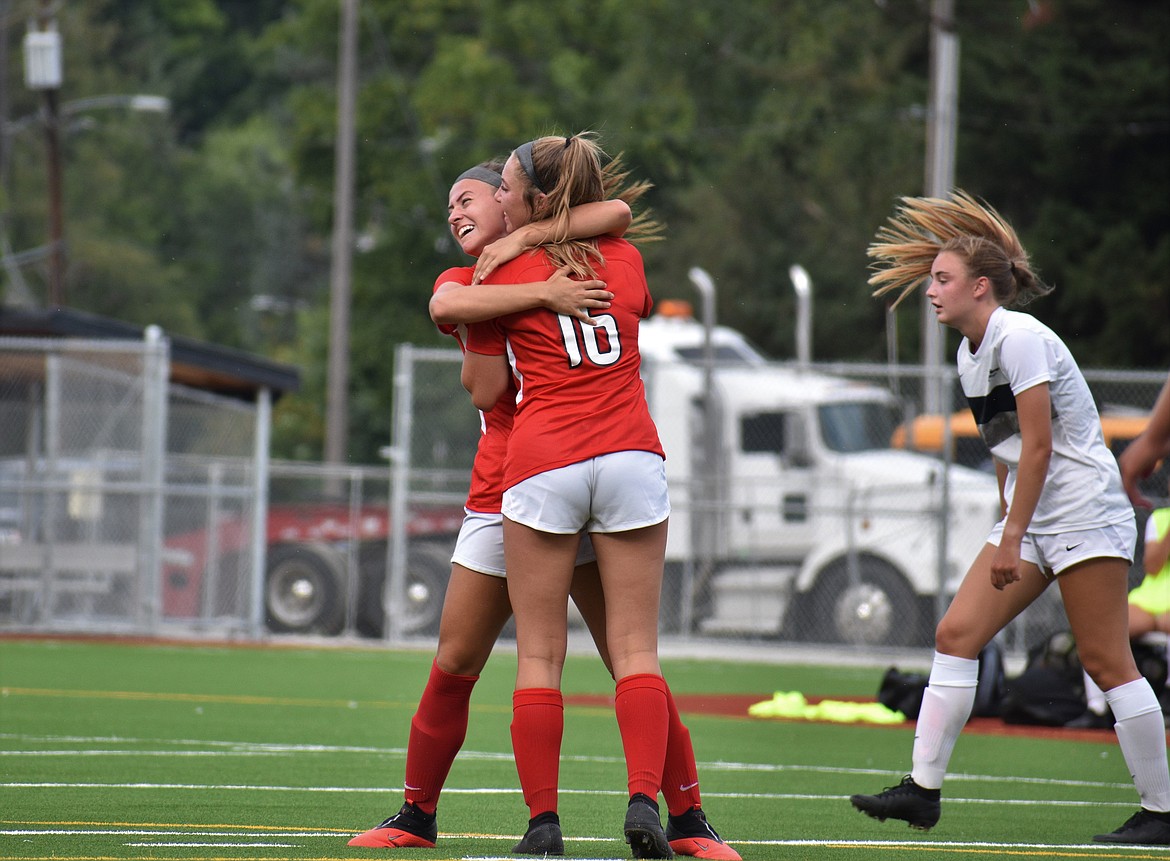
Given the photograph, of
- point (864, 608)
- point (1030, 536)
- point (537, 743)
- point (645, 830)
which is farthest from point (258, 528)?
point (645, 830)

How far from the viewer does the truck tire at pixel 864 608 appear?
693 inches

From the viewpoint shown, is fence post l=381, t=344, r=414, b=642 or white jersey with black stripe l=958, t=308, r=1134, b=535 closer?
white jersey with black stripe l=958, t=308, r=1134, b=535

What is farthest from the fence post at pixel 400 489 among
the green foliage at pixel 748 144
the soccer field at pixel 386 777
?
the green foliage at pixel 748 144

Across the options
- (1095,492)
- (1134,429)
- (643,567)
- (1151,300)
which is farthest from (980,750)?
(1151,300)

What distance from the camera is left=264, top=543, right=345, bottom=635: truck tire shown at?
66.1 feet

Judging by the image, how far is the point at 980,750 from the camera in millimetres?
9602


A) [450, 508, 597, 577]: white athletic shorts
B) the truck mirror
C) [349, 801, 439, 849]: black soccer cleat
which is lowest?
[349, 801, 439, 849]: black soccer cleat

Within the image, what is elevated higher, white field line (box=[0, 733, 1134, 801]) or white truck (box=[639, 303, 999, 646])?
white truck (box=[639, 303, 999, 646])

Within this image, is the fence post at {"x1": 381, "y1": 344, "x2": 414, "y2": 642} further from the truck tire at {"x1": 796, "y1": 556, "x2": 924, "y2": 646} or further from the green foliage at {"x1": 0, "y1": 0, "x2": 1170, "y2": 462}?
the green foliage at {"x1": 0, "y1": 0, "x2": 1170, "y2": 462}

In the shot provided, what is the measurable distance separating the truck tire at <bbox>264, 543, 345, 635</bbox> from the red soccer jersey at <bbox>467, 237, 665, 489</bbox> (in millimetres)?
15580

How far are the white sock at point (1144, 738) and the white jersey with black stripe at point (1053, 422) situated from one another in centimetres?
58

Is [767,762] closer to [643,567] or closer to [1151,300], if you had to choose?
[643,567]

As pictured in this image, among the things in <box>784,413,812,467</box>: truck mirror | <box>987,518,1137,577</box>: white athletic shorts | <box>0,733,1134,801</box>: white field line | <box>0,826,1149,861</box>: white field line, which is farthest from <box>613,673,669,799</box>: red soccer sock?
<box>784,413,812,467</box>: truck mirror

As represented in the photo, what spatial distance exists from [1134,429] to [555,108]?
77.4 ft
